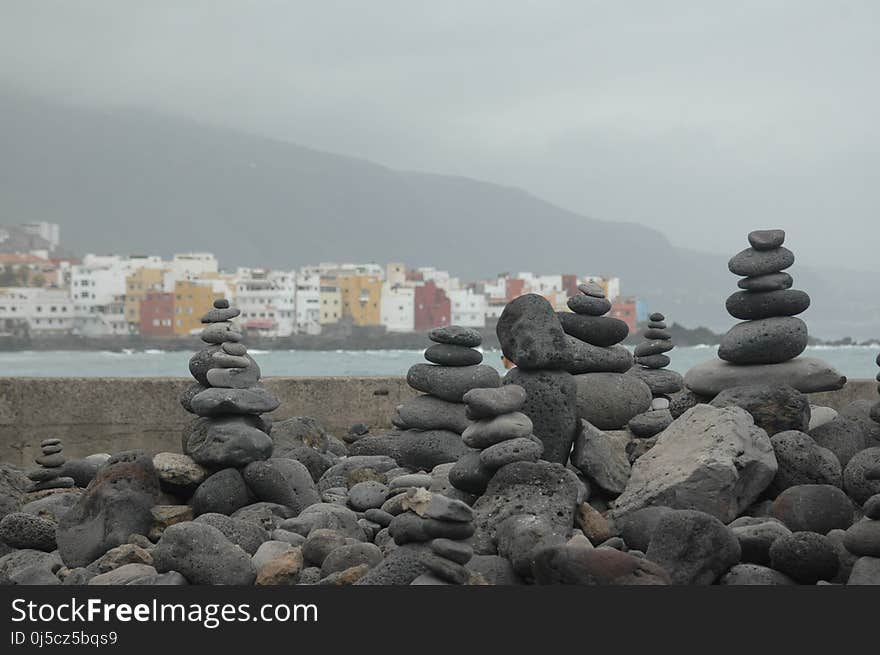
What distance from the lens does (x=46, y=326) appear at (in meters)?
111

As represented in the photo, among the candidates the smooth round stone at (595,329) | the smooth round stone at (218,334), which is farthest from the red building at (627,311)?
the smooth round stone at (218,334)

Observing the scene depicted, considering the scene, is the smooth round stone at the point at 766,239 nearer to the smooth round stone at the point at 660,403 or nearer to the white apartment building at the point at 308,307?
the smooth round stone at the point at 660,403

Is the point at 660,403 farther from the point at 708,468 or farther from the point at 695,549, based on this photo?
the point at 695,549

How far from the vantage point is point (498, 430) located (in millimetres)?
7352

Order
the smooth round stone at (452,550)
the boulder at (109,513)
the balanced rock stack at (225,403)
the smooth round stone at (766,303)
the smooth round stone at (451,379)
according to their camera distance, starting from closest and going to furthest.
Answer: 1. the smooth round stone at (452,550)
2. the boulder at (109,513)
3. the balanced rock stack at (225,403)
4. the smooth round stone at (766,303)
5. the smooth round stone at (451,379)

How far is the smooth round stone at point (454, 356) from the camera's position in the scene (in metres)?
9.57

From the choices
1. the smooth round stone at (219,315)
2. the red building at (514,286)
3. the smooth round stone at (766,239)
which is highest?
the red building at (514,286)

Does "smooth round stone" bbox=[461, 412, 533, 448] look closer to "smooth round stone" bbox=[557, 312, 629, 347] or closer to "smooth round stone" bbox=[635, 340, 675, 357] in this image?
"smooth round stone" bbox=[557, 312, 629, 347]

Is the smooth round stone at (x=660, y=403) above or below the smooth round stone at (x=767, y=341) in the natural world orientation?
below

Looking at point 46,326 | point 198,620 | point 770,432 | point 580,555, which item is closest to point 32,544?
point 198,620

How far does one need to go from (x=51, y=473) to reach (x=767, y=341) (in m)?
6.05

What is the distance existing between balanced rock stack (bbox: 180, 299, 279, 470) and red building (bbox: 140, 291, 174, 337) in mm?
93373

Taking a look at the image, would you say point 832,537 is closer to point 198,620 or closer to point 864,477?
point 864,477

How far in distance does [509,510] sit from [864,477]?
238 cm
